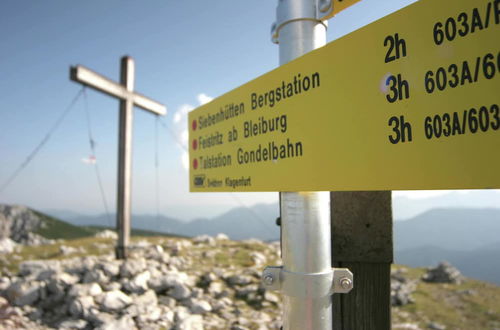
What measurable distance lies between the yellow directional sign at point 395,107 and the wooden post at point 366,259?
29.0 inches

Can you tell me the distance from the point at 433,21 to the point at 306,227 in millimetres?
1002

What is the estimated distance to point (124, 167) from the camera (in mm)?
7035

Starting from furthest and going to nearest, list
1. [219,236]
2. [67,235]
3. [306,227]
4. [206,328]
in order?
[67,235] < [219,236] < [206,328] < [306,227]

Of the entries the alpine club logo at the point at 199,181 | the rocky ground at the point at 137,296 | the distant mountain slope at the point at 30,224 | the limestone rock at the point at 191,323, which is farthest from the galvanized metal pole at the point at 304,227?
the distant mountain slope at the point at 30,224

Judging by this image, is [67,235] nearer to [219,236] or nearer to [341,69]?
[219,236]

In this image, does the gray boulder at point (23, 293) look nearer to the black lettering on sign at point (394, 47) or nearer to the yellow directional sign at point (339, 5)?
the yellow directional sign at point (339, 5)

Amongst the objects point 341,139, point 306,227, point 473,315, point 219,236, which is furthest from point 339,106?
point 219,236

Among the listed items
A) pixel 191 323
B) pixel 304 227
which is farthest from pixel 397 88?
pixel 191 323

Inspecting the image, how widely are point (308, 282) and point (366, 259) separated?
2.22ft

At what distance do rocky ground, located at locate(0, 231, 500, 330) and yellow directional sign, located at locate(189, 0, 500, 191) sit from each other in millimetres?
3668

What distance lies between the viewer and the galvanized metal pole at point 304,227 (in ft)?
5.03

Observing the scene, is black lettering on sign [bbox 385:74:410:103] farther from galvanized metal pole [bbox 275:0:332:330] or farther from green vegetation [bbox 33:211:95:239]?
green vegetation [bbox 33:211:95:239]

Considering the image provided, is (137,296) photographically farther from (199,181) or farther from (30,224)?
A: (30,224)

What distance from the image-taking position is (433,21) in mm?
1104
